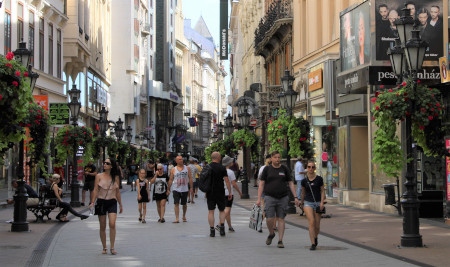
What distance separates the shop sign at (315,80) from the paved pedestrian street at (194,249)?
1299 cm

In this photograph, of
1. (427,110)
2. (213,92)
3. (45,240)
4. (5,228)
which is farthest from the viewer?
(213,92)

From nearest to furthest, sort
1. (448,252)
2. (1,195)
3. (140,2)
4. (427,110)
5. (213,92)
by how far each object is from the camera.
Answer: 1. (448,252)
2. (427,110)
3. (1,195)
4. (140,2)
5. (213,92)

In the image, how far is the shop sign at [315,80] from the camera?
104 feet

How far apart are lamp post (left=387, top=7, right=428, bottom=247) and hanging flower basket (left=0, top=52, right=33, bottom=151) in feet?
21.4

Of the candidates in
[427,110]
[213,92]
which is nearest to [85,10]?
[427,110]

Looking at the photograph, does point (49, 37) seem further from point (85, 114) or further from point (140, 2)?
point (140, 2)

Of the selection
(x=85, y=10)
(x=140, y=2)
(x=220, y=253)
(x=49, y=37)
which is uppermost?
(x=140, y=2)

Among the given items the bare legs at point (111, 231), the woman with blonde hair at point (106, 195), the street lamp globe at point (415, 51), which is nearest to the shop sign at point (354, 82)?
the street lamp globe at point (415, 51)

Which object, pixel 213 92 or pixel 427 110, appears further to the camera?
pixel 213 92

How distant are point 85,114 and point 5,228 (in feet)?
128

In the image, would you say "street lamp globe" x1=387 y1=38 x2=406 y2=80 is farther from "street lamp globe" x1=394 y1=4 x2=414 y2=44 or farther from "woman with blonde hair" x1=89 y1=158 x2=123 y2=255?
"woman with blonde hair" x1=89 y1=158 x2=123 y2=255

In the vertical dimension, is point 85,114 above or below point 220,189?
above

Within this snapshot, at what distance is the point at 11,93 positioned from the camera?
43.0ft

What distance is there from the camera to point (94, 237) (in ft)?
55.6
